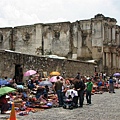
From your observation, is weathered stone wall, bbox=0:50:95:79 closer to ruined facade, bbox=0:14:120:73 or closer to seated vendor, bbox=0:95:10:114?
ruined facade, bbox=0:14:120:73

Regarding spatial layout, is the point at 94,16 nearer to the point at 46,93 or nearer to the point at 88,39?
the point at 88,39

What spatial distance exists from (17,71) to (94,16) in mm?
20079

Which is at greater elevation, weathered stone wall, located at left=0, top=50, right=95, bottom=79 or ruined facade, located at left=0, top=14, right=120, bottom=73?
ruined facade, located at left=0, top=14, right=120, bottom=73

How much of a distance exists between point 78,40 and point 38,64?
17.0 m

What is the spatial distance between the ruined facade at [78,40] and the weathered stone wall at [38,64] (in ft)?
20.3

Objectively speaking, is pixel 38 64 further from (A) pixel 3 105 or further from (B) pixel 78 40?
(B) pixel 78 40

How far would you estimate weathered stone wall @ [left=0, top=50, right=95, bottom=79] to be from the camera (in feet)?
65.5

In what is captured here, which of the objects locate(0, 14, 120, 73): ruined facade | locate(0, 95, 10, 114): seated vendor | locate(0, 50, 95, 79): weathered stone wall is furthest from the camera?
locate(0, 14, 120, 73): ruined facade

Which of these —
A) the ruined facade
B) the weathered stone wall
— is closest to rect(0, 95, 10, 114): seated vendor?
the weathered stone wall

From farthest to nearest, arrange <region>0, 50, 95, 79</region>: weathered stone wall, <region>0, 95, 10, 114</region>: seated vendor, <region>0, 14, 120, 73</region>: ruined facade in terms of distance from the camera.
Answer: <region>0, 14, 120, 73</region>: ruined facade
<region>0, 50, 95, 79</region>: weathered stone wall
<region>0, 95, 10, 114</region>: seated vendor

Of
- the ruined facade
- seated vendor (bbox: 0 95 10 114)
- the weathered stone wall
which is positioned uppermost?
the ruined facade

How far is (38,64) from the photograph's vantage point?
77.1ft

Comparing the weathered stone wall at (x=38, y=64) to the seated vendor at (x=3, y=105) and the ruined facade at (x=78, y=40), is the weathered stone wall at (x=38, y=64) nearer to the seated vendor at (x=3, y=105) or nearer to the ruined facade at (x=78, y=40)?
the ruined facade at (x=78, y=40)

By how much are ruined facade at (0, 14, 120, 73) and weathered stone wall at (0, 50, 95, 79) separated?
20.3 ft
